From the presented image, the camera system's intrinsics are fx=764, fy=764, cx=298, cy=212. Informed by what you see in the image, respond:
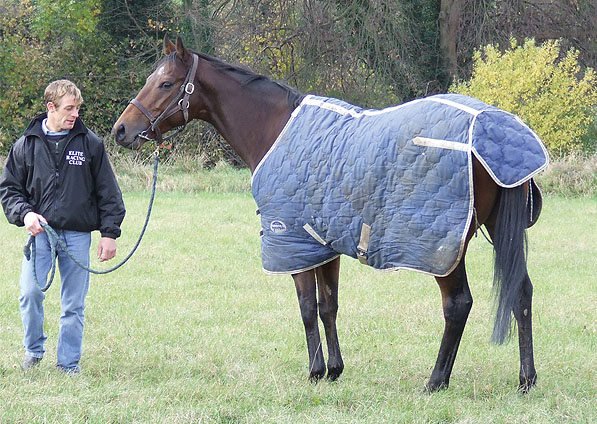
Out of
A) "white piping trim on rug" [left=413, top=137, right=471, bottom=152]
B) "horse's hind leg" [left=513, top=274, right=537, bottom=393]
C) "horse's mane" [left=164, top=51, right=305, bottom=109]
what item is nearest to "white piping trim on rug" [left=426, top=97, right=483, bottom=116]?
"white piping trim on rug" [left=413, top=137, right=471, bottom=152]

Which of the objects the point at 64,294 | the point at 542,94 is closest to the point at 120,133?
the point at 64,294

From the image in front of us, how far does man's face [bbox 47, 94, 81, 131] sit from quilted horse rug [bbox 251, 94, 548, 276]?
106 centimetres

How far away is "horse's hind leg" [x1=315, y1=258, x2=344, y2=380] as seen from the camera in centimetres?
445

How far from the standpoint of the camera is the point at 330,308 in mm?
4508

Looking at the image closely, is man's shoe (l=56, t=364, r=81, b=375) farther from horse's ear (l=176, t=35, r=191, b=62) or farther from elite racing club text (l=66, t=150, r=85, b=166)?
horse's ear (l=176, t=35, r=191, b=62)

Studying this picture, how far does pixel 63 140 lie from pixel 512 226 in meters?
2.48

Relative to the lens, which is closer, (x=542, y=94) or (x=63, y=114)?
(x=63, y=114)

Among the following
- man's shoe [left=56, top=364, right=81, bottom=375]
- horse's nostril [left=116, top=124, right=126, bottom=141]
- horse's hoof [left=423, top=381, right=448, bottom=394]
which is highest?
horse's nostril [left=116, top=124, right=126, bottom=141]

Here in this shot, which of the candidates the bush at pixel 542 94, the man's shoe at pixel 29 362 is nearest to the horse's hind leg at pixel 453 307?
the man's shoe at pixel 29 362

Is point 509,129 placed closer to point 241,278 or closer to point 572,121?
point 241,278

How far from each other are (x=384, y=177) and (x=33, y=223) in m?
1.88

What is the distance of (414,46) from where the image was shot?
59.1 ft

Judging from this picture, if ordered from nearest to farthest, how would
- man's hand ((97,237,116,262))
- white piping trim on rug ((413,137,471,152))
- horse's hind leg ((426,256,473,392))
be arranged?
white piping trim on rug ((413,137,471,152))
horse's hind leg ((426,256,473,392))
man's hand ((97,237,116,262))

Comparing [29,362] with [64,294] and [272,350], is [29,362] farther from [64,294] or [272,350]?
[272,350]
